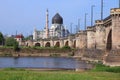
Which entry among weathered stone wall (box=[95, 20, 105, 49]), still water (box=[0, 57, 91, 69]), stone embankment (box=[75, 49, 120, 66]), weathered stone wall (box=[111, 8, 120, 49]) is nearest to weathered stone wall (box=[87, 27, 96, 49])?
stone embankment (box=[75, 49, 120, 66])

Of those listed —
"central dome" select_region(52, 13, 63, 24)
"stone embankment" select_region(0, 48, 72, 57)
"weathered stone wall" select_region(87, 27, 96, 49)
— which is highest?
"central dome" select_region(52, 13, 63, 24)

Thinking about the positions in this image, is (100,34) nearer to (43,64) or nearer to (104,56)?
(43,64)

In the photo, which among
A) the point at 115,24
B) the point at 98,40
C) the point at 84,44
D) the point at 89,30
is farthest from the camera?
the point at 84,44

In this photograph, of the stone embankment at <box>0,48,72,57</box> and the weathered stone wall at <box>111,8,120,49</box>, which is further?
the stone embankment at <box>0,48,72,57</box>

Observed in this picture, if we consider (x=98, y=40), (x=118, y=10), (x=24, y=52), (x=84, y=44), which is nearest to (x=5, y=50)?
(x=24, y=52)

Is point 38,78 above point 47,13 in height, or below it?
below

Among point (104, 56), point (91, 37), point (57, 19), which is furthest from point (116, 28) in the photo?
point (57, 19)

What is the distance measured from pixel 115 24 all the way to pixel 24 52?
58127mm

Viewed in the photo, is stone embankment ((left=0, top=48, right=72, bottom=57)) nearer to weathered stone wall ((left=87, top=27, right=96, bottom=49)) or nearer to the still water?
weathered stone wall ((left=87, top=27, right=96, bottom=49))

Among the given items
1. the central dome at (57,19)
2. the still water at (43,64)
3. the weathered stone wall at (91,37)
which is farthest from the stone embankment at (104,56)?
the central dome at (57,19)

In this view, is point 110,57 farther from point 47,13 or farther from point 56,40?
point 47,13

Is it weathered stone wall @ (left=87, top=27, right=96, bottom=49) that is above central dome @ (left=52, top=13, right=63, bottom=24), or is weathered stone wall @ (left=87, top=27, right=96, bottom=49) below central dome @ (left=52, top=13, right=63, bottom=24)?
below

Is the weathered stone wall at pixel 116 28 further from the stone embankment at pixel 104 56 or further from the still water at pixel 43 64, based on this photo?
the still water at pixel 43 64

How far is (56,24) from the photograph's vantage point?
18788 cm
